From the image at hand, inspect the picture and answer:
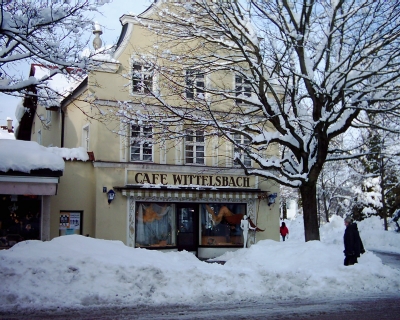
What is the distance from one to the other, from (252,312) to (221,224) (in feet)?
41.3

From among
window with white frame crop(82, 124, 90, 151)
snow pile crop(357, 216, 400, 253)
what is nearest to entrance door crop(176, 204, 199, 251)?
window with white frame crop(82, 124, 90, 151)

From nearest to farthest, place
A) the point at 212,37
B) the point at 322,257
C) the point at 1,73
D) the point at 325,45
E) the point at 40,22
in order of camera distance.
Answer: the point at 40,22
the point at 1,73
the point at 322,257
the point at 325,45
the point at 212,37

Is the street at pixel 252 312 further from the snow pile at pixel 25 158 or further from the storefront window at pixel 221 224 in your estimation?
the storefront window at pixel 221 224

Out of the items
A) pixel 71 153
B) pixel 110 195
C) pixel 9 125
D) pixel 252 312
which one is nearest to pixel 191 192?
pixel 110 195

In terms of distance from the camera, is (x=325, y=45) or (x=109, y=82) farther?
(x=109, y=82)

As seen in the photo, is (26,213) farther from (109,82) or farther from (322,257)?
(322,257)

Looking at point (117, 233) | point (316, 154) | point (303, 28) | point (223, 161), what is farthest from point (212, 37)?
point (117, 233)

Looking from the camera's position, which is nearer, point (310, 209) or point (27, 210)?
point (310, 209)

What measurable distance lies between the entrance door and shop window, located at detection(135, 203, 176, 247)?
0.31 metres

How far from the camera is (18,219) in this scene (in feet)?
57.9

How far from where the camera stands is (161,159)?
2031cm

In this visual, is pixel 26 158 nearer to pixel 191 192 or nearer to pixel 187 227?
pixel 191 192

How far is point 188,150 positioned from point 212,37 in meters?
6.08

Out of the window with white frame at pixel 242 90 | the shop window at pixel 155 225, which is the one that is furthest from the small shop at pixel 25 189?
the window with white frame at pixel 242 90
